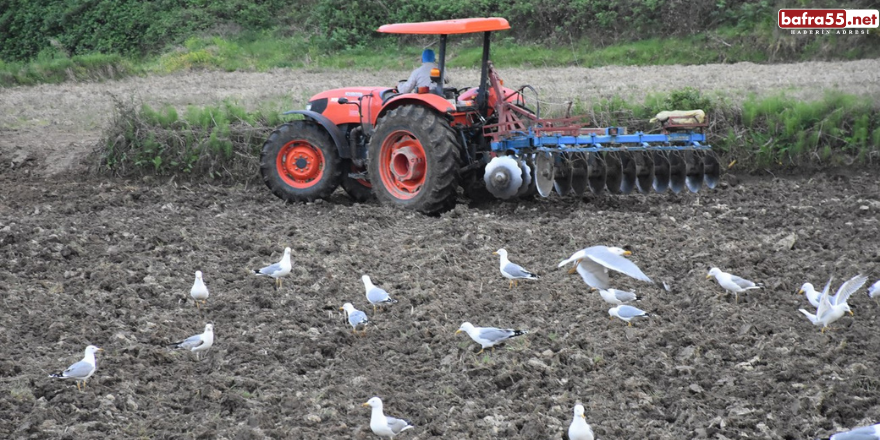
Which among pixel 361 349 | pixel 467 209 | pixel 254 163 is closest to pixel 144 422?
pixel 361 349

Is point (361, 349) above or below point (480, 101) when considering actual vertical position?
below

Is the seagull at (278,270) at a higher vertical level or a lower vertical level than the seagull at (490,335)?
lower

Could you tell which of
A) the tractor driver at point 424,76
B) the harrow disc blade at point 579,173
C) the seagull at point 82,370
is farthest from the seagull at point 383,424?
the tractor driver at point 424,76

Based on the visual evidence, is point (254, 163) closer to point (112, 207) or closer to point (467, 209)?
point (112, 207)

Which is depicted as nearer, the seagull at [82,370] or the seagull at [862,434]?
the seagull at [862,434]

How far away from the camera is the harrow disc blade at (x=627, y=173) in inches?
420

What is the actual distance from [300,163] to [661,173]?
13.3 feet

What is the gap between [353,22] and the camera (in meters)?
26.2

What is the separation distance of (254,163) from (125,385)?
7.47 metres

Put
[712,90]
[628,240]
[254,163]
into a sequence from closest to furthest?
[628,240] < [254,163] < [712,90]

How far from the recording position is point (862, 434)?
4.59 m

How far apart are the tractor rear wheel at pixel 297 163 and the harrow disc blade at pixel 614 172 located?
2991 millimetres

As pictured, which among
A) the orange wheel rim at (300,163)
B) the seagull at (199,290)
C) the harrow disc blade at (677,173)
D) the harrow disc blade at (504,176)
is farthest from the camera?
the orange wheel rim at (300,163)

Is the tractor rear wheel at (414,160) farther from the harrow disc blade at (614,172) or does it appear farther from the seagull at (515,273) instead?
the seagull at (515,273)
